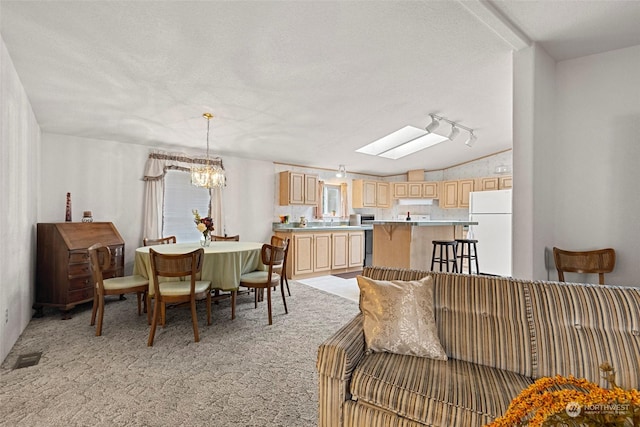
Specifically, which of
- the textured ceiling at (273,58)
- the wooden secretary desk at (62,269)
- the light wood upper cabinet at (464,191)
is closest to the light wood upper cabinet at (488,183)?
the light wood upper cabinet at (464,191)

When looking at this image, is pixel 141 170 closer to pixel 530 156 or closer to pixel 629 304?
pixel 530 156

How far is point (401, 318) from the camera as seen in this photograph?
5.38ft

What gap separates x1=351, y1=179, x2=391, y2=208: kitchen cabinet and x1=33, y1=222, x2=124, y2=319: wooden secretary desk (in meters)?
5.07

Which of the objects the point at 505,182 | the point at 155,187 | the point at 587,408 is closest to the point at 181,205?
the point at 155,187

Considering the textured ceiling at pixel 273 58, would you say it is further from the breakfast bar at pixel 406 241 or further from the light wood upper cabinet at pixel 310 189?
the light wood upper cabinet at pixel 310 189

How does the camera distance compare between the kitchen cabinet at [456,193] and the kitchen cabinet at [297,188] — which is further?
the kitchen cabinet at [456,193]

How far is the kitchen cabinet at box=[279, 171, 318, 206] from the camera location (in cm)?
594

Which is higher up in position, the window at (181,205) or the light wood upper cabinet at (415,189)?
the light wood upper cabinet at (415,189)

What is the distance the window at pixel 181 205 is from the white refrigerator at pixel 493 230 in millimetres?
5060

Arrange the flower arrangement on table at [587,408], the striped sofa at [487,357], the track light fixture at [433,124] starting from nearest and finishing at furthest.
A: the flower arrangement on table at [587,408] → the striped sofa at [487,357] → the track light fixture at [433,124]

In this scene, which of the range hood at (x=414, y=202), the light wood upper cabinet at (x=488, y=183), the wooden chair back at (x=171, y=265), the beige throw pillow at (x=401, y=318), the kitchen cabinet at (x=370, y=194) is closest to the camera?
the beige throw pillow at (x=401, y=318)

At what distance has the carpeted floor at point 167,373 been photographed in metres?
1.78

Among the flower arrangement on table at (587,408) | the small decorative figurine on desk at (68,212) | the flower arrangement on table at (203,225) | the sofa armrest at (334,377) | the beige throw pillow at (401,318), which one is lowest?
the sofa armrest at (334,377)

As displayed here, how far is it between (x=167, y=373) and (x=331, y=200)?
17.4 ft
